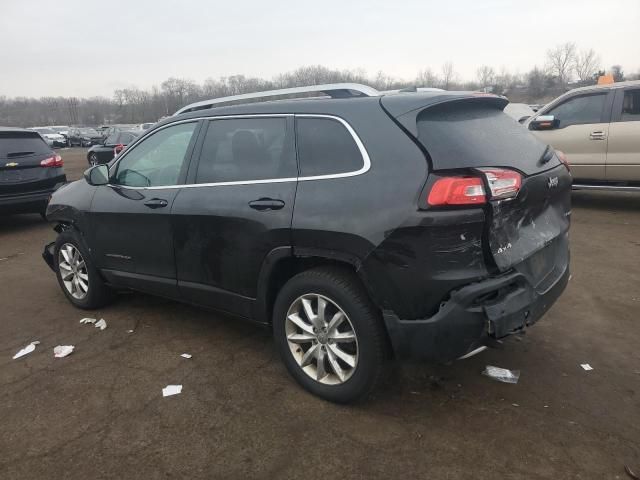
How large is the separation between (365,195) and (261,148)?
942 millimetres

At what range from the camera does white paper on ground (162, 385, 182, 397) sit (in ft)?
10.7

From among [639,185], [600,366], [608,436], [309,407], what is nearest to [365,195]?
[309,407]

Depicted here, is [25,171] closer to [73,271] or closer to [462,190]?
[73,271]

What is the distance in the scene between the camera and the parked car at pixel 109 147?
2161 centimetres

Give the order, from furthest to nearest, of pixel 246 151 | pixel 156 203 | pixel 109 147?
pixel 109 147, pixel 156 203, pixel 246 151

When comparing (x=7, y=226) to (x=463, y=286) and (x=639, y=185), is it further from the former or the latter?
(x=639, y=185)

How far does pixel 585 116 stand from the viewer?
8289mm

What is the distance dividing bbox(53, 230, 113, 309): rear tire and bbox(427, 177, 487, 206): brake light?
3260 millimetres

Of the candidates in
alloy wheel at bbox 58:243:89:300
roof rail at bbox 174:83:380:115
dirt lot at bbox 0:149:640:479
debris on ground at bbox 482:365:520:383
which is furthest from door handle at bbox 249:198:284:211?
alloy wheel at bbox 58:243:89:300

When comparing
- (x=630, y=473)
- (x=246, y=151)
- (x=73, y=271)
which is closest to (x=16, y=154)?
(x=73, y=271)

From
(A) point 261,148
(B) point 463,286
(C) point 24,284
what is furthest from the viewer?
(C) point 24,284

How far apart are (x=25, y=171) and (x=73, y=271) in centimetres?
454

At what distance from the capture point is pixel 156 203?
12.6 ft

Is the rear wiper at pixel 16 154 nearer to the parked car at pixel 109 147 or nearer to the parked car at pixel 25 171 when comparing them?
the parked car at pixel 25 171
